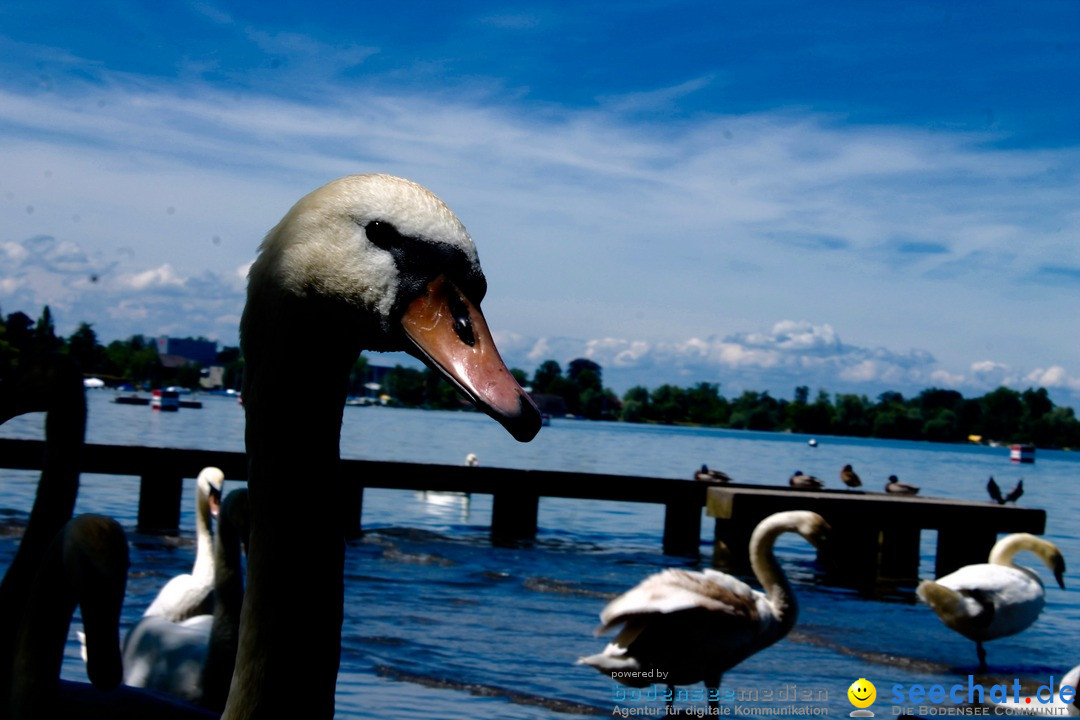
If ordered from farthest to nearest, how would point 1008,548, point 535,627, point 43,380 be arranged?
point 1008,548, point 535,627, point 43,380

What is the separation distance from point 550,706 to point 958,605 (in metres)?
4.07

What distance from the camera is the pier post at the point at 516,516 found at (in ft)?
52.4

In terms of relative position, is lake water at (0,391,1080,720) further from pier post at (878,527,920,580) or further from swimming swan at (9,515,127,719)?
swimming swan at (9,515,127,719)

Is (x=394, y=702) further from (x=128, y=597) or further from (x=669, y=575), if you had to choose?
(x=128, y=597)

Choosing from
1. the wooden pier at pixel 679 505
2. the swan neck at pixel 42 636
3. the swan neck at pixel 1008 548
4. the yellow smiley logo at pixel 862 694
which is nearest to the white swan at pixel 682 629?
the yellow smiley logo at pixel 862 694

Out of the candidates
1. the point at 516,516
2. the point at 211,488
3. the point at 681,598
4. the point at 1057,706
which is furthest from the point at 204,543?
the point at 516,516

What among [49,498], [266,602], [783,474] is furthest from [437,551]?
[783,474]

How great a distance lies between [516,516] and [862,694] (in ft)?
A: 27.7

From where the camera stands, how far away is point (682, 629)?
23.0 ft

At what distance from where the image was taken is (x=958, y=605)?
945cm

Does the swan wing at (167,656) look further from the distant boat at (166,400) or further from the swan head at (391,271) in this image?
the distant boat at (166,400)

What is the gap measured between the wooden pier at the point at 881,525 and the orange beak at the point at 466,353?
11.9m

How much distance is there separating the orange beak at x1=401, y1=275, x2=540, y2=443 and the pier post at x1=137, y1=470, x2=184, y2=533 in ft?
44.4

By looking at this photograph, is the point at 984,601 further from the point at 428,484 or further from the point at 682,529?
the point at 428,484
